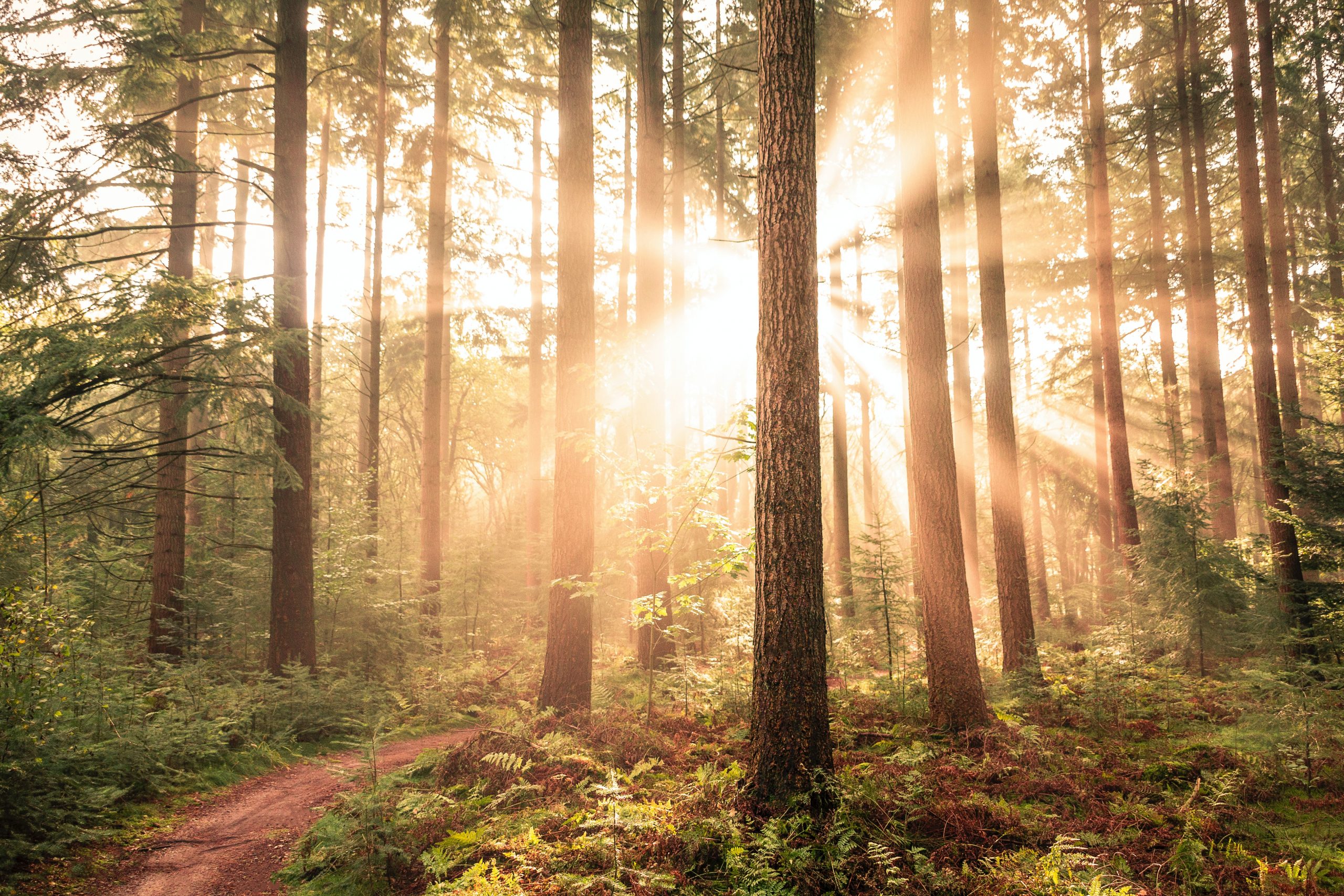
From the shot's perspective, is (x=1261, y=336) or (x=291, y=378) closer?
(x=291, y=378)

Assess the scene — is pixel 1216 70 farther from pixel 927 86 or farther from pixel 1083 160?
pixel 927 86

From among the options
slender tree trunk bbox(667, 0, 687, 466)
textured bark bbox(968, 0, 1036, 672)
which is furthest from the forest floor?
textured bark bbox(968, 0, 1036, 672)

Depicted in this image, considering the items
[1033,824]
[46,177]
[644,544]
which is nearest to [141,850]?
[644,544]

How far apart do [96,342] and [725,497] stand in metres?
17.5

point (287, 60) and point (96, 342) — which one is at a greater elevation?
point (287, 60)

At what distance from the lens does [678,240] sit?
1452cm

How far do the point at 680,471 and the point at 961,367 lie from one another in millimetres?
11038

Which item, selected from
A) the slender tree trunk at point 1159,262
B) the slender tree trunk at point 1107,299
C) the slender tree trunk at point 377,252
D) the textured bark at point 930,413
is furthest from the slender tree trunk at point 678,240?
the slender tree trunk at point 1159,262

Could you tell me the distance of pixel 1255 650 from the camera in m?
10.7

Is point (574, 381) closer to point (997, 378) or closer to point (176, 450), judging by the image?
point (997, 378)

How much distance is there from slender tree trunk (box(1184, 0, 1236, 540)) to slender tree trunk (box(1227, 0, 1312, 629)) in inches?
132

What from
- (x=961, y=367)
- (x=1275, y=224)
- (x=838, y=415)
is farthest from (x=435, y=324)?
(x=1275, y=224)

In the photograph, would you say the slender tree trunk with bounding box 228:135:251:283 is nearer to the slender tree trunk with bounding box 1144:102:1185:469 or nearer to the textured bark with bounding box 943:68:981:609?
the textured bark with bounding box 943:68:981:609

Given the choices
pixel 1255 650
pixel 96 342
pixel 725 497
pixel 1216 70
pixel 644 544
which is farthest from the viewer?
pixel 725 497
